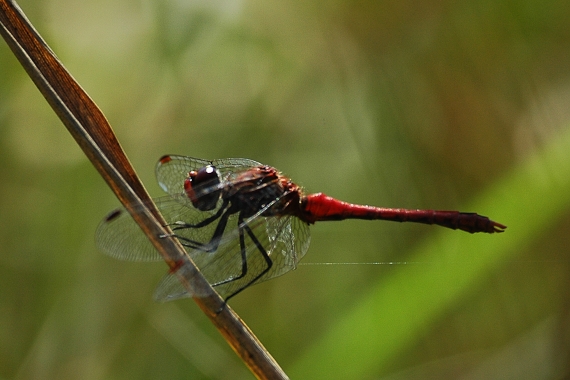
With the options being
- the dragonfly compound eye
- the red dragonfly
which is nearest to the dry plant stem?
the red dragonfly

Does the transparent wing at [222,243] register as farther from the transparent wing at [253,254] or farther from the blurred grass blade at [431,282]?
the blurred grass blade at [431,282]

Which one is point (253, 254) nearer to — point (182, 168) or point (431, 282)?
point (182, 168)

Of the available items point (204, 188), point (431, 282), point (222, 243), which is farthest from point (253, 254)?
point (431, 282)

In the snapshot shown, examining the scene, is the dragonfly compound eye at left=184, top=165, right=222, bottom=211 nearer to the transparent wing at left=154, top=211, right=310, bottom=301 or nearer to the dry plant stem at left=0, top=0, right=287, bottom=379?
the transparent wing at left=154, top=211, right=310, bottom=301

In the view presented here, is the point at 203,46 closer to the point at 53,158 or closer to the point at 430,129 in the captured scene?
the point at 53,158

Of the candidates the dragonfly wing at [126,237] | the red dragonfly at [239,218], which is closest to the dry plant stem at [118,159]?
the dragonfly wing at [126,237]

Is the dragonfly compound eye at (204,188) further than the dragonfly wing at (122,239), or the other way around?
the dragonfly compound eye at (204,188)
